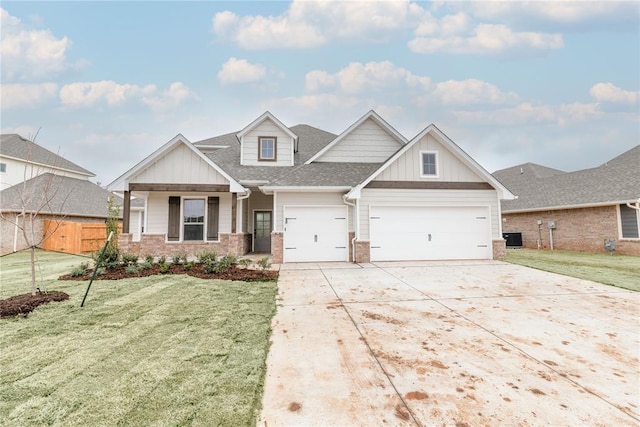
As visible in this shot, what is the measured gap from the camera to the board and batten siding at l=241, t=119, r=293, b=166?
46.9 ft

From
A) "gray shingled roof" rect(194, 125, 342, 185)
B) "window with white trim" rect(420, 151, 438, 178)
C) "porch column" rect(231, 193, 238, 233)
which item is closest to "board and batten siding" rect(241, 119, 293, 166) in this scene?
A: "gray shingled roof" rect(194, 125, 342, 185)

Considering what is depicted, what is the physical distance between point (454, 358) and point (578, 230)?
17194 mm

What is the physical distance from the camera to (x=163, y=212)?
1288 centimetres

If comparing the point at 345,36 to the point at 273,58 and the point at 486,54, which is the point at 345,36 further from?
the point at 486,54

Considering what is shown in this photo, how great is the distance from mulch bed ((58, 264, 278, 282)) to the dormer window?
7130 millimetres

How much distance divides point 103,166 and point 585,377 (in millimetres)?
39641

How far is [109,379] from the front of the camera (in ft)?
9.11

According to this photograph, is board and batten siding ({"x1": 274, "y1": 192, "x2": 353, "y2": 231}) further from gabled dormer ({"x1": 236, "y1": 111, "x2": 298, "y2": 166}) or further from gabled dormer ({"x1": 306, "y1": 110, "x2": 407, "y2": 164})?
gabled dormer ({"x1": 236, "y1": 111, "x2": 298, "y2": 166})

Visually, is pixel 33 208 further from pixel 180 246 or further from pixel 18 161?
pixel 180 246

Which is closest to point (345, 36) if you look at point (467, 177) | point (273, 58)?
point (273, 58)

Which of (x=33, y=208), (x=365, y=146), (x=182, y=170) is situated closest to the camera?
(x=182, y=170)

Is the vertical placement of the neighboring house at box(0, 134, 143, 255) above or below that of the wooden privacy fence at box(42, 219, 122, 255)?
above

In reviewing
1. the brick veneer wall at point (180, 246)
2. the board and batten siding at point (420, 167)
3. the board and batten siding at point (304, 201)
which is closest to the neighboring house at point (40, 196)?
the brick veneer wall at point (180, 246)

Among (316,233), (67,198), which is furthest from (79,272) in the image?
(67,198)
